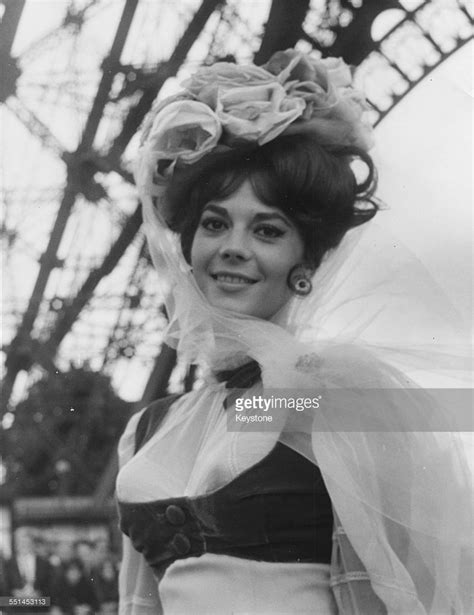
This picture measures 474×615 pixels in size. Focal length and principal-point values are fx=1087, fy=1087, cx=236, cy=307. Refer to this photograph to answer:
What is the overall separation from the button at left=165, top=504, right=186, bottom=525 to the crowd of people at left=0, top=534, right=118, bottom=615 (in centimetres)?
293

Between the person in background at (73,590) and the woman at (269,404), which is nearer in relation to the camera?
the woman at (269,404)

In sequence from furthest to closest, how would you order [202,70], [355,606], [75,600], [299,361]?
[75,600] → [202,70] → [299,361] → [355,606]

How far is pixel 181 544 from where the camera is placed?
3.83ft

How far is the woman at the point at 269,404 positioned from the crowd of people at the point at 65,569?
2877 mm

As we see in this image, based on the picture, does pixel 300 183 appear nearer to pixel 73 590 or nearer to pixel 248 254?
pixel 248 254

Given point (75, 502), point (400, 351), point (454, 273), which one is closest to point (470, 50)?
point (454, 273)

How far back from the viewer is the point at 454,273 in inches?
53.8

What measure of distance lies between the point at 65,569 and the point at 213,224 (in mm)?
3561

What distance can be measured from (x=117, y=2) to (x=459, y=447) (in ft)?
6.42

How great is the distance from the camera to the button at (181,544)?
1.16 m

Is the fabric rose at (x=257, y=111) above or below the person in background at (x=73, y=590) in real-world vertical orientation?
below

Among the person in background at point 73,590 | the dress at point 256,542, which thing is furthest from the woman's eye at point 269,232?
the person in background at point 73,590

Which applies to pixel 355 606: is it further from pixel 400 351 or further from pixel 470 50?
pixel 470 50

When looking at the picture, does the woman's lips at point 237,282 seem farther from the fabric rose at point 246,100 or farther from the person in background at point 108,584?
the person in background at point 108,584
